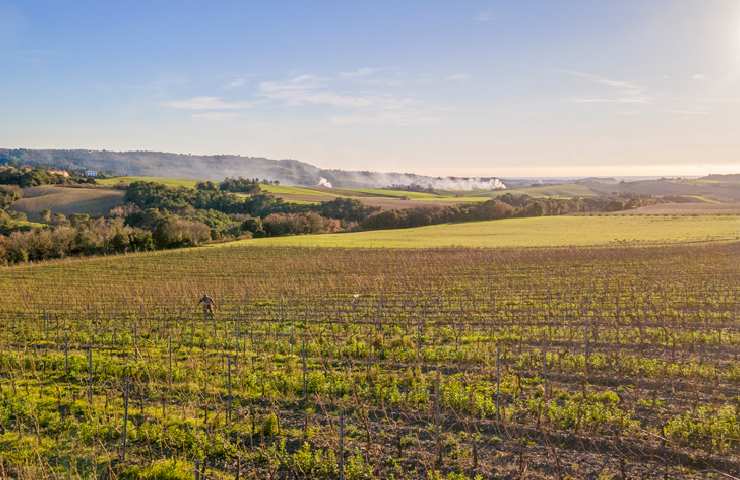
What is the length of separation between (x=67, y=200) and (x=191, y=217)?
34.9 metres

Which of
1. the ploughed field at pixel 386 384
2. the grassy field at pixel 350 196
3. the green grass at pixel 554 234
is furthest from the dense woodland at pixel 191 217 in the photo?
the ploughed field at pixel 386 384

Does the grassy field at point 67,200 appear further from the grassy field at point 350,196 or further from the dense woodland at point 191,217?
the grassy field at point 350,196

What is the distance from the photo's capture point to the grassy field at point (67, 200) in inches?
3590

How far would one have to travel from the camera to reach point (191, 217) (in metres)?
75.6

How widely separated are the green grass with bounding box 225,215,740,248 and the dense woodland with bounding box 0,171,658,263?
8.72 meters

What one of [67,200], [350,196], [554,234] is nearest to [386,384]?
[554,234]

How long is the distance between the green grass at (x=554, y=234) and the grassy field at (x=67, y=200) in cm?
4460

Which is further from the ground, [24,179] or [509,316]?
[24,179]

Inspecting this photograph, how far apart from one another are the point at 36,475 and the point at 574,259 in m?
39.0

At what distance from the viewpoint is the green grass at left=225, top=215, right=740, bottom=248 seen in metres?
55.3

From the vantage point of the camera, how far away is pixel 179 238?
62219 millimetres

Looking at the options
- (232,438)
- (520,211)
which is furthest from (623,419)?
(520,211)

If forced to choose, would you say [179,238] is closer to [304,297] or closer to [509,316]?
[304,297]

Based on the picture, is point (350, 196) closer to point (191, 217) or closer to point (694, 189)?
point (191, 217)
